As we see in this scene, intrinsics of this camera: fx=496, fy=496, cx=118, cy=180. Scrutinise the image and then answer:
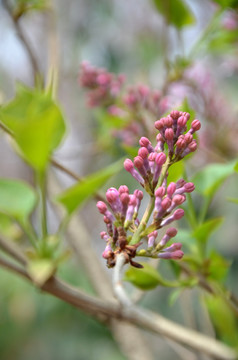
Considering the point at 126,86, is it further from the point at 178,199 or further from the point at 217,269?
the point at 178,199

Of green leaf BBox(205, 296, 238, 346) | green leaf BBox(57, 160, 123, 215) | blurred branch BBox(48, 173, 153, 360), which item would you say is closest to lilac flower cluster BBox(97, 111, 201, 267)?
green leaf BBox(57, 160, 123, 215)

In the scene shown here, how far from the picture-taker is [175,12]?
69 cm

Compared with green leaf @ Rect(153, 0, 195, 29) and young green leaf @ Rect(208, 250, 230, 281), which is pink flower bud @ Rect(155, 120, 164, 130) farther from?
green leaf @ Rect(153, 0, 195, 29)

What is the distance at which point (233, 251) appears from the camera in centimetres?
146

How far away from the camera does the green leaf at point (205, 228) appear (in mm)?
461

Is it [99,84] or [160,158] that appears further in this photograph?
[99,84]

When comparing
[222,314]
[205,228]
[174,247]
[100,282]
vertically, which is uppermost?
[174,247]

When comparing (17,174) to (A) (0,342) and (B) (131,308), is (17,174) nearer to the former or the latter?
(A) (0,342)

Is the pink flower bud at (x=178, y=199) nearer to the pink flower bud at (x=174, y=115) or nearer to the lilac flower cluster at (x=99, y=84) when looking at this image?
the pink flower bud at (x=174, y=115)

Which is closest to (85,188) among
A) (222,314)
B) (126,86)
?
(222,314)

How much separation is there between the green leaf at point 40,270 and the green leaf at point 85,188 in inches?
2.3

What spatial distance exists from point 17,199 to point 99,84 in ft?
0.82

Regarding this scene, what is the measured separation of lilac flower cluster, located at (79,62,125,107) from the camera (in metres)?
0.67

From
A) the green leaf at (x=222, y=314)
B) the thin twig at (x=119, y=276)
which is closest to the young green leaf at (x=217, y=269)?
the green leaf at (x=222, y=314)
